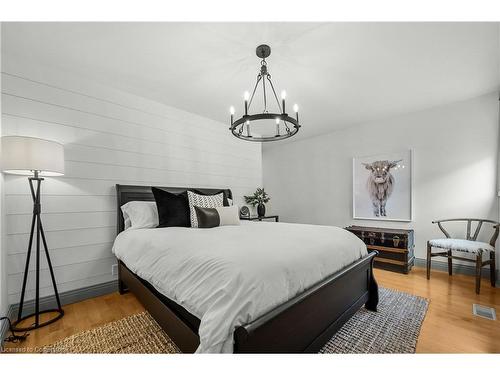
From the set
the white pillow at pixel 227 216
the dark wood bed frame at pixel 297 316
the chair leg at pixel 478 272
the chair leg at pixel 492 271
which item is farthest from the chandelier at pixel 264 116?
the chair leg at pixel 492 271

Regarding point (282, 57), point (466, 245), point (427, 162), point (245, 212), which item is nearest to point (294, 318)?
point (282, 57)

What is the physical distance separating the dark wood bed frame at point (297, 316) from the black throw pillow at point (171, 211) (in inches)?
25.4

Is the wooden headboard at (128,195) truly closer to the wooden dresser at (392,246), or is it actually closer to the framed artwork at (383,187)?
the wooden dresser at (392,246)

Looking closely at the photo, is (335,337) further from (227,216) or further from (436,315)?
(227,216)

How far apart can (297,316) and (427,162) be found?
3461mm

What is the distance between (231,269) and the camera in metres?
1.14

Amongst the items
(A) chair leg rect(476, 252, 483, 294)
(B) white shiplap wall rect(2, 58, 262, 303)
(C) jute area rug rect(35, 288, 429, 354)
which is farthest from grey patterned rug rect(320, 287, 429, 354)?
(B) white shiplap wall rect(2, 58, 262, 303)

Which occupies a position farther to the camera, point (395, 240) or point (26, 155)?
point (395, 240)

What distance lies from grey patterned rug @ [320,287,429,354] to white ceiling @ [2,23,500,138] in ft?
7.90

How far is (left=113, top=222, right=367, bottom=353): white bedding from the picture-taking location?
102 centimetres

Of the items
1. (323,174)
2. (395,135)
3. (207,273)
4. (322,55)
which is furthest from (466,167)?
(207,273)

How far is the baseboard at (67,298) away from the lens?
78.6 inches

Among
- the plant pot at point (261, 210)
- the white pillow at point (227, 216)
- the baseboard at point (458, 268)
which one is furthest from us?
the plant pot at point (261, 210)

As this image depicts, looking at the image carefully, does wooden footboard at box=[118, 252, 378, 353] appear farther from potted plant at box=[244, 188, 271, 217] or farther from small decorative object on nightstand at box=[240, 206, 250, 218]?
potted plant at box=[244, 188, 271, 217]
